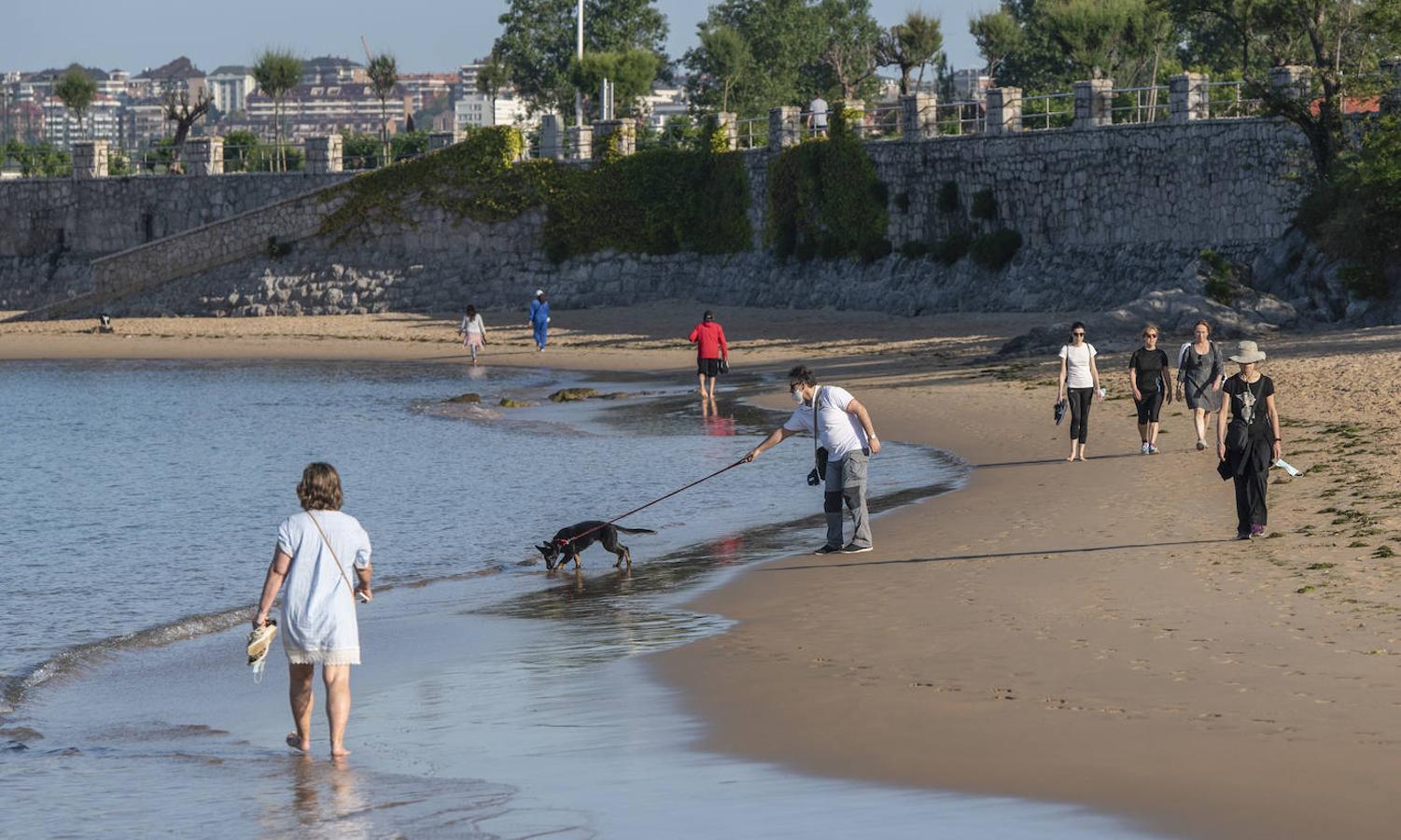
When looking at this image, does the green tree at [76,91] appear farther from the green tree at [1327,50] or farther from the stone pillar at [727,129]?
the green tree at [1327,50]

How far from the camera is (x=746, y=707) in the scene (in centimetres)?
976

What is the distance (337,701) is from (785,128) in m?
38.0

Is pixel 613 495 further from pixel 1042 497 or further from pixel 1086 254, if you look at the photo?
Answer: pixel 1086 254

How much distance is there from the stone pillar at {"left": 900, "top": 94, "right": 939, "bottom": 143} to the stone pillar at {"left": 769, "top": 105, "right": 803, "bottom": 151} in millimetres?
3897

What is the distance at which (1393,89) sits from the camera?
100 ft

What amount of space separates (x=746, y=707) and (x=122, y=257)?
4636 centimetres

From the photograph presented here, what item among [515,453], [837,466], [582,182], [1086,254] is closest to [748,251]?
[582,182]

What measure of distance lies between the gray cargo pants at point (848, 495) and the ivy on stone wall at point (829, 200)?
2908cm

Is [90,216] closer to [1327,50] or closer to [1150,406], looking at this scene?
[1327,50]

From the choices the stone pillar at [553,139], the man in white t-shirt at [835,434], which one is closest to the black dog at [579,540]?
the man in white t-shirt at [835,434]

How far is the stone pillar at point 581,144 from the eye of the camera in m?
50.2

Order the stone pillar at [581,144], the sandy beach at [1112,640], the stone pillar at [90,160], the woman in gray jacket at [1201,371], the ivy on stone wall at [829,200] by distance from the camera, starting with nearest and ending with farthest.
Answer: the sandy beach at [1112,640]
the woman in gray jacket at [1201,371]
the ivy on stone wall at [829,200]
the stone pillar at [581,144]
the stone pillar at [90,160]

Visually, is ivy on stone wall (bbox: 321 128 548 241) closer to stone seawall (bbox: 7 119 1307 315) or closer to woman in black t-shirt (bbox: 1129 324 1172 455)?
stone seawall (bbox: 7 119 1307 315)

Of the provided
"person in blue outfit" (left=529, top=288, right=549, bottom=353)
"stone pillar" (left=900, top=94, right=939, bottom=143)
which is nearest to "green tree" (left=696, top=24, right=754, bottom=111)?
"stone pillar" (left=900, top=94, right=939, bottom=143)
